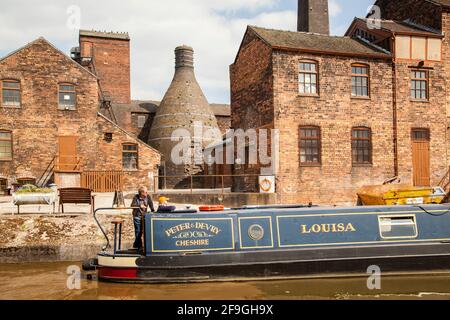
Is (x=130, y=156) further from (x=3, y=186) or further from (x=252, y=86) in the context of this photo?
(x=252, y=86)

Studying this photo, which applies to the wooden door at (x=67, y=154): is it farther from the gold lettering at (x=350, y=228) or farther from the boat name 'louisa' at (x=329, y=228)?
the gold lettering at (x=350, y=228)

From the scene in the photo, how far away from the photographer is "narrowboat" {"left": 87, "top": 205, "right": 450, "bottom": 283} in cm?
845

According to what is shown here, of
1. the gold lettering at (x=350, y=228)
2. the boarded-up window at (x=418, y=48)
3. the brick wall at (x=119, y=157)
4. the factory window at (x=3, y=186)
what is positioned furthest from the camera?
the brick wall at (x=119, y=157)

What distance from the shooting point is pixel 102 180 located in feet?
71.6

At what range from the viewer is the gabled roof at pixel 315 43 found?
18.3 meters

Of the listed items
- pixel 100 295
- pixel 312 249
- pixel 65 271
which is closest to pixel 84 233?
pixel 65 271

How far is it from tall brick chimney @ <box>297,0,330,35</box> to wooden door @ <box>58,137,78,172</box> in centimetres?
1544

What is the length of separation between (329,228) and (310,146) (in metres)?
9.64

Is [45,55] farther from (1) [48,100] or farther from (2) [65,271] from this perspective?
(2) [65,271]

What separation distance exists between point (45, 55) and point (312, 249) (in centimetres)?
1970

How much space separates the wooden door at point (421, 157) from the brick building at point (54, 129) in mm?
13553

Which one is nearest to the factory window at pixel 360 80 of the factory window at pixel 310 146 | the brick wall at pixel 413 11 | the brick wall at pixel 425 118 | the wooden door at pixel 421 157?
the brick wall at pixel 425 118

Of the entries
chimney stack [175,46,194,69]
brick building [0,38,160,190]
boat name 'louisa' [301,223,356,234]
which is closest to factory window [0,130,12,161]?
brick building [0,38,160,190]

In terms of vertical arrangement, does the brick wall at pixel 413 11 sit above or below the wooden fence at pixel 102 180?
above
